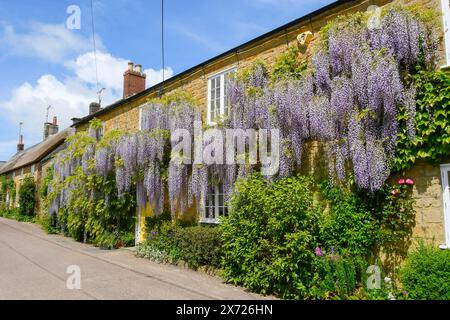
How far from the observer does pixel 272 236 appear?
6266 mm

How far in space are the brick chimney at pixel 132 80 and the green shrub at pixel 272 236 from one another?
11006 millimetres

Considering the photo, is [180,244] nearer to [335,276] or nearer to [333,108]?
[335,276]

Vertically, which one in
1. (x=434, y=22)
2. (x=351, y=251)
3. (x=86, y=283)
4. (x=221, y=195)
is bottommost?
(x=86, y=283)

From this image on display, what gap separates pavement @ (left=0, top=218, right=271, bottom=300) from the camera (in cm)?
598

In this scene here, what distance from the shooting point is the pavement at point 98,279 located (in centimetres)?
598

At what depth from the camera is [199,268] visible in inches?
311

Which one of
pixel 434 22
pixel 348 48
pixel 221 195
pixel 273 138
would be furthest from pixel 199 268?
pixel 434 22

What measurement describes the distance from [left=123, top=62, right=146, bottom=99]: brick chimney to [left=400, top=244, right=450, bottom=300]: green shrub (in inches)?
546

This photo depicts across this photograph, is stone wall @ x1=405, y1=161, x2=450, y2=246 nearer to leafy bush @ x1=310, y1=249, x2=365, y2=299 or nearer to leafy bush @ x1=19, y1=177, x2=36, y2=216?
leafy bush @ x1=310, y1=249, x2=365, y2=299

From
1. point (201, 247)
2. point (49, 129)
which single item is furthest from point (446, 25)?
point (49, 129)

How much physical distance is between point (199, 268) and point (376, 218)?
3928 millimetres

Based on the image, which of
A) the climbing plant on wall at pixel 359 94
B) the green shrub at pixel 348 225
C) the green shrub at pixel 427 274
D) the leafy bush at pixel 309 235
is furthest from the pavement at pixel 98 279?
the climbing plant on wall at pixel 359 94

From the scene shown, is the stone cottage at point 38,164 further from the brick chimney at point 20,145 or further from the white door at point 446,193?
the white door at point 446,193

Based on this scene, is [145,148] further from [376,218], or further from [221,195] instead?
[376,218]
